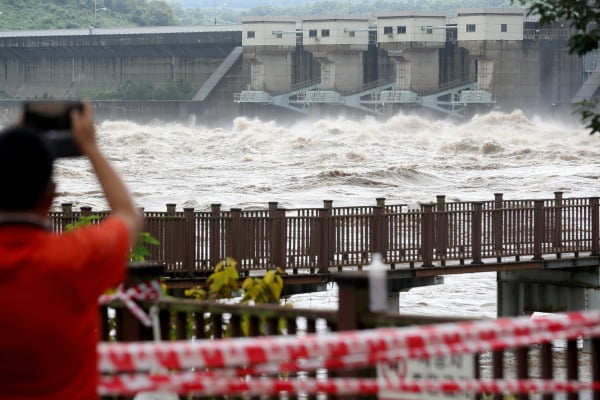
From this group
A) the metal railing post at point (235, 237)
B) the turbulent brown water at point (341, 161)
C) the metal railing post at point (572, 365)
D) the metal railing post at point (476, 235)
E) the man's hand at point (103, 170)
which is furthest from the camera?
the turbulent brown water at point (341, 161)

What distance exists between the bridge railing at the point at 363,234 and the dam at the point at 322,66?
2678 inches

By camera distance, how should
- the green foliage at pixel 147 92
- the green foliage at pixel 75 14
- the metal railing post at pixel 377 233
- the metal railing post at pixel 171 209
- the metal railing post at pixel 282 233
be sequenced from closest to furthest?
the metal railing post at pixel 282 233 → the metal railing post at pixel 171 209 → the metal railing post at pixel 377 233 → the green foliage at pixel 147 92 → the green foliage at pixel 75 14

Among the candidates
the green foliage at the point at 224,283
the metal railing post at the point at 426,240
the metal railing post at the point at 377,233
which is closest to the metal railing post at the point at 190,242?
the metal railing post at the point at 377,233

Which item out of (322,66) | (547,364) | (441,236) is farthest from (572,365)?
(322,66)

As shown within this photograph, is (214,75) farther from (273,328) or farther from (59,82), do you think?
(273,328)

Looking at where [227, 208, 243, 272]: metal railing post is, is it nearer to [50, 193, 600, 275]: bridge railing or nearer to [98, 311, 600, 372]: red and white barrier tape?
[50, 193, 600, 275]: bridge railing

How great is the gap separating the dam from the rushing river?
188 cm

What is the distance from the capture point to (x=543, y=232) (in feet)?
71.1

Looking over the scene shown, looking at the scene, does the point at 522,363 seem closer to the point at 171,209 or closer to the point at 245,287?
the point at 245,287

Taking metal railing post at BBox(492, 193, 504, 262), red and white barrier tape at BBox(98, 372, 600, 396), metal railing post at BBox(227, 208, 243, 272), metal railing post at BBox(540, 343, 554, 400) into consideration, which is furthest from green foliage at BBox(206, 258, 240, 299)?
metal railing post at BBox(492, 193, 504, 262)

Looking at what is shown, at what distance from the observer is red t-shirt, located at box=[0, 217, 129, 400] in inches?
138

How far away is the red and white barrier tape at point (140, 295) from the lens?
6.40m

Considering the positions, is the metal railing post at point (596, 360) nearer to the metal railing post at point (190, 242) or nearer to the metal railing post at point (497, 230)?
the metal railing post at point (190, 242)

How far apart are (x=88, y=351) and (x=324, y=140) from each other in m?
83.7
